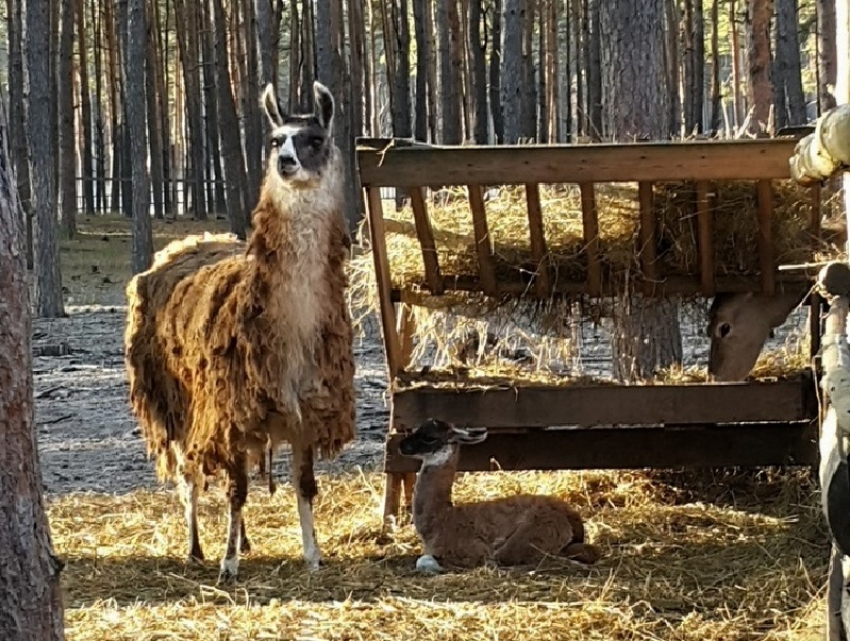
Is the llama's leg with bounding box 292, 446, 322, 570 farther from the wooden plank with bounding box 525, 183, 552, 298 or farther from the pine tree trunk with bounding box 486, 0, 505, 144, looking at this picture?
the pine tree trunk with bounding box 486, 0, 505, 144

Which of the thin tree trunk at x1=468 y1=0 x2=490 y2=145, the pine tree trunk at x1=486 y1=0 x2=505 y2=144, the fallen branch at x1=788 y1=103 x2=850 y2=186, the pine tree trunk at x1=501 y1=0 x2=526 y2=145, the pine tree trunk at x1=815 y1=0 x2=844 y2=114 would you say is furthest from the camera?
the pine tree trunk at x1=486 y1=0 x2=505 y2=144

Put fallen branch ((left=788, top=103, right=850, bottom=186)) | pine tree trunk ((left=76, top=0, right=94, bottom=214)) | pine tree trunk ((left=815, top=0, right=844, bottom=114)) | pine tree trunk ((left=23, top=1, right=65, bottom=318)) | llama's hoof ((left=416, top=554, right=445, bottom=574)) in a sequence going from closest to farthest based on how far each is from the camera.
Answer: fallen branch ((left=788, top=103, right=850, bottom=186)), llama's hoof ((left=416, top=554, right=445, bottom=574)), pine tree trunk ((left=815, top=0, right=844, bottom=114)), pine tree trunk ((left=23, top=1, right=65, bottom=318)), pine tree trunk ((left=76, top=0, right=94, bottom=214))

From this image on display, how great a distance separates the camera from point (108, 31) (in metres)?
34.8

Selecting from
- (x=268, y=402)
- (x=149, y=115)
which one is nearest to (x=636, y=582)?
(x=268, y=402)

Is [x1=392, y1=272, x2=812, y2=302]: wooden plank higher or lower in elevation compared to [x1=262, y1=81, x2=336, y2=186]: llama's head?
lower

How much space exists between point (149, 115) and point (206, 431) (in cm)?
2667

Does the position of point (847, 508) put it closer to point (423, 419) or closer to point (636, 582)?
point (636, 582)

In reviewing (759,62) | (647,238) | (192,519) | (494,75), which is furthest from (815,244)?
(494,75)

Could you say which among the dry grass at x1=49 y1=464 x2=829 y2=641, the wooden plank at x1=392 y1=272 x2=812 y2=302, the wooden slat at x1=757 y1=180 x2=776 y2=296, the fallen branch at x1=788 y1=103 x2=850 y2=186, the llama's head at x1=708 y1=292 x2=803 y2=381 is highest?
the fallen branch at x1=788 y1=103 x2=850 y2=186

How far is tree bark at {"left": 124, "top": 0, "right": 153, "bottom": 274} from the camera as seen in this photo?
62.0 ft

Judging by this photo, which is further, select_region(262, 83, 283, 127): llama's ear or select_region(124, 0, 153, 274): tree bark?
select_region(124, 0, 153, 274): tree bark

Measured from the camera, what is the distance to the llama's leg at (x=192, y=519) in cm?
714

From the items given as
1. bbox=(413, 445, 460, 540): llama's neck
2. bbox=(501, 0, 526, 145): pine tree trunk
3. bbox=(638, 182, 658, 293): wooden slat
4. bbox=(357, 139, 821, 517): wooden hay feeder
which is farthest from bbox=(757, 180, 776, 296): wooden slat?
bbox=(501, 0, 526, 145): pine tree trunk

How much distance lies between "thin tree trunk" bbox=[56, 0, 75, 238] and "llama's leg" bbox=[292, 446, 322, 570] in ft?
69.4
